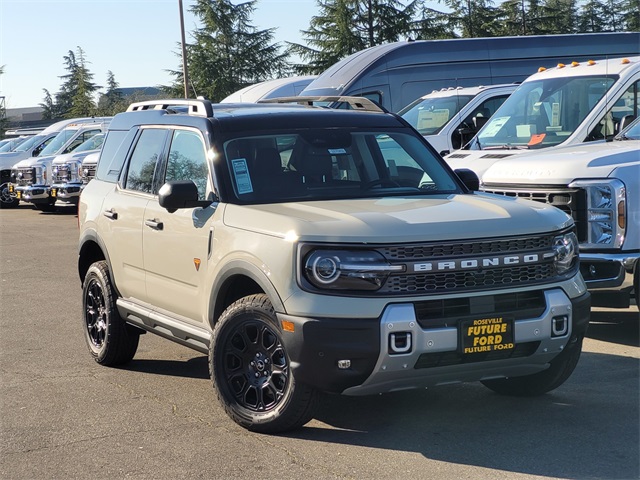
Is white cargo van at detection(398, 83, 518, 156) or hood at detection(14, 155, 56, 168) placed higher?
white cargo van at detection(398, 83, 518, 156)

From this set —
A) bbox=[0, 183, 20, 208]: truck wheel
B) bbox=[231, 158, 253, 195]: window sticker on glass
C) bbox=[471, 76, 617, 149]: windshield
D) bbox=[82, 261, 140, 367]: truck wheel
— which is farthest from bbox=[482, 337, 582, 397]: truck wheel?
bbox=[0, 183, 20, 208]: truck wheel

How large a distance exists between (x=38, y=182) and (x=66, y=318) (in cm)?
1632

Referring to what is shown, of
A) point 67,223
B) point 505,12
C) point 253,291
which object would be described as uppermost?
point 505,12

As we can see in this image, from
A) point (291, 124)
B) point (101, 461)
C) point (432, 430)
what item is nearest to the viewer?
point (101, 461)

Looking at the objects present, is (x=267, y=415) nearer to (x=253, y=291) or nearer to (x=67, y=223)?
(x=253, y=291)

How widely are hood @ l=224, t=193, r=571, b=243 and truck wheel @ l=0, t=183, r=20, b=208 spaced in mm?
23623

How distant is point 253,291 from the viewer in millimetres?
5883

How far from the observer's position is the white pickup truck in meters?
7.45

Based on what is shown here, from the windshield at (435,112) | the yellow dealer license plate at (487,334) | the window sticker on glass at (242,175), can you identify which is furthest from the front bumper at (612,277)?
the windshield at (435,112)

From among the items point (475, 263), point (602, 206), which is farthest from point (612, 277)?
point (475, 263)

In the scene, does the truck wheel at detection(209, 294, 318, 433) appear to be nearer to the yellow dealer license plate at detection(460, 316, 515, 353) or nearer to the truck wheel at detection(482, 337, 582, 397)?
the yellow dealer license plate at detection(460, 316, 515, 353)

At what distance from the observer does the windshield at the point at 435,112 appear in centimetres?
1484

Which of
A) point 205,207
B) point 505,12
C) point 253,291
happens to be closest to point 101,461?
point 253,291

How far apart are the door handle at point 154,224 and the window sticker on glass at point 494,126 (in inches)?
220
